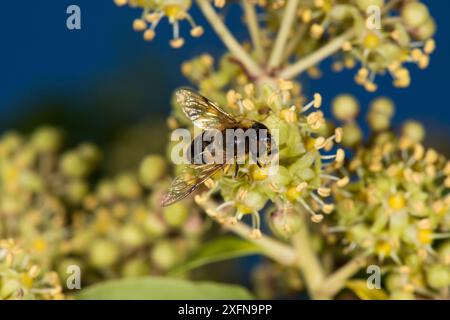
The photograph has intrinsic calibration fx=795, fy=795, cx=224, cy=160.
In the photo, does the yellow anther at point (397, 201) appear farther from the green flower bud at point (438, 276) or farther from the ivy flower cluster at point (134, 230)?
the ivy flower cluster at point (134, 230)

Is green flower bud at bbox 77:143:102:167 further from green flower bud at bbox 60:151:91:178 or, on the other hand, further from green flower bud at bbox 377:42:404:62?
green flower bud at bbox 377:42:404:62

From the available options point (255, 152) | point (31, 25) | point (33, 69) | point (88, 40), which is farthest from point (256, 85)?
point (31, 25)

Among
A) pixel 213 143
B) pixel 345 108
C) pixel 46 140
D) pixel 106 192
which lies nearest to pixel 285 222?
pixel 213 143

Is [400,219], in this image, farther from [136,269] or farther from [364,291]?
[136,269]

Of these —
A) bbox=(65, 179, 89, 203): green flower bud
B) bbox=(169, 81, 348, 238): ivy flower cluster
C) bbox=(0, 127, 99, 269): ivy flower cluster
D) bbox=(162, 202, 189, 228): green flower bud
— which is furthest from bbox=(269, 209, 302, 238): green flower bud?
bbox=(65, 179, 89, 203): green flower bud

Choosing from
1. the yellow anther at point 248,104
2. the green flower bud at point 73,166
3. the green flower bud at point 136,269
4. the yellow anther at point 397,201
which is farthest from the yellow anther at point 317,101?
the green flower bud at point 73,166

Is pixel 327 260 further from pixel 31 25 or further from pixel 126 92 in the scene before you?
pixel 31 25
